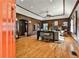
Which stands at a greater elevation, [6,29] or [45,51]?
[6,29]

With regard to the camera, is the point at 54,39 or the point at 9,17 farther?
the point at 54,39

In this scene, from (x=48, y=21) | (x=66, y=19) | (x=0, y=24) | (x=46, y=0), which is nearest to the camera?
(x=0, y=24)

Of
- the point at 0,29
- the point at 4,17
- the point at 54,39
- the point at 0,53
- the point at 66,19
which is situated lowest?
the point at 54,39

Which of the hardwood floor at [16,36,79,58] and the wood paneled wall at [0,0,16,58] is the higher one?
the wood paneled wall at [0,0,16,58]

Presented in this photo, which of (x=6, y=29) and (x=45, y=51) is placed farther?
(x=45, y=51)

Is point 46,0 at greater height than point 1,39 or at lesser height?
greater

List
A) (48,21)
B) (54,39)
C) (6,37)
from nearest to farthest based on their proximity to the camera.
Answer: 1. (6,37)
2. (54,39)
3. (48,21)

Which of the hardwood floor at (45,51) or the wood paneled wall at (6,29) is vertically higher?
the wood paneled wall at (6,29)

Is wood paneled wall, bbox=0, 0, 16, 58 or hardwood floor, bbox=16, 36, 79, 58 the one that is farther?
hardwood floor, bbox=16, 36, 79, 58

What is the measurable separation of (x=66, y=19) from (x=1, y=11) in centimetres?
1677

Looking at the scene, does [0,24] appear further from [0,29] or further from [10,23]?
[10,23]

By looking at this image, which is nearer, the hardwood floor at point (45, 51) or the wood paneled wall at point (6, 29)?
the wood paneled wall at point (6, 29)

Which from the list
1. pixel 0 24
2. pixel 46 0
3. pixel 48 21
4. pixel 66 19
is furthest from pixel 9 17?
pixel 48 21

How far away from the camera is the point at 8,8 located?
140cm
